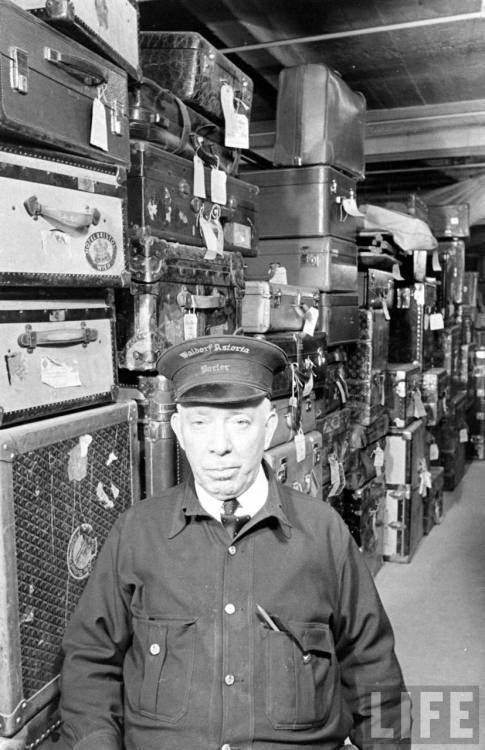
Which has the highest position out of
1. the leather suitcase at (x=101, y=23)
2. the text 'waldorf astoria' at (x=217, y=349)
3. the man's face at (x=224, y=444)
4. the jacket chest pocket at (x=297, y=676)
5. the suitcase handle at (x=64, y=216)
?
the leather suitcase at (x=101, y=23)

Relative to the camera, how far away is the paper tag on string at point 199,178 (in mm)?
2389

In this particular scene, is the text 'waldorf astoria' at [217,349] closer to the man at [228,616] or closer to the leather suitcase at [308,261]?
the man at [228,616]

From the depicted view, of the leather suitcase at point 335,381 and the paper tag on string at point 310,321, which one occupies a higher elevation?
the paper tag on string at point 310,321

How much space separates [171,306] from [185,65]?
82 centimetres

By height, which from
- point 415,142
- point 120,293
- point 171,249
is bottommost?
point 120,293

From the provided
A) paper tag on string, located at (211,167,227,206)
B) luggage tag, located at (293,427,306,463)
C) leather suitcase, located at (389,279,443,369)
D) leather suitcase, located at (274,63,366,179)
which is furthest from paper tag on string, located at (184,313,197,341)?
leather suitcase, located at (389,279,443,369)

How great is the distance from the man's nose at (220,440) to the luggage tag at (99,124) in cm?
80

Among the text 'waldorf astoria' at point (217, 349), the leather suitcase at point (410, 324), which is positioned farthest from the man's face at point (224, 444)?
the leather suitcase at point (410, 324)

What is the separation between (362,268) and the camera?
4.42 m

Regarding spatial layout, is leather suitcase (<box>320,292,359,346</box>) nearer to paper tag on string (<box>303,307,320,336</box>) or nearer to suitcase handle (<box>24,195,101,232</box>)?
paper tag on string (<box>303,307,320,336</box>)

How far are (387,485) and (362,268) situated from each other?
1422 millimetres

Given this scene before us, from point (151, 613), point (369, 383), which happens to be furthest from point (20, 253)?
point (369, 383)

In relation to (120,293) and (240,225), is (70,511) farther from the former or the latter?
(240,225)

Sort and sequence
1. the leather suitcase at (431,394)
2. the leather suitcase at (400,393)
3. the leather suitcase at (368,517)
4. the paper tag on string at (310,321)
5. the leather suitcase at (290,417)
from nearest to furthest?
the leather suitcase at (290,417)
the paper tag on string at (310,321)
the leather suitcase at (368,517)
the leather suitcase at (400,393)
the leather suitcase at (431,394)
